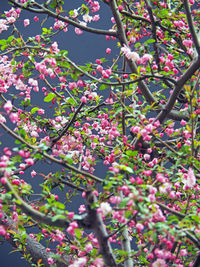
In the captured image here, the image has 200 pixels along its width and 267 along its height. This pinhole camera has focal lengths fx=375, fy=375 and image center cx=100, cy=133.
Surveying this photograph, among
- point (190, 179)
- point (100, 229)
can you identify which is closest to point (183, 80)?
point (190, 179)

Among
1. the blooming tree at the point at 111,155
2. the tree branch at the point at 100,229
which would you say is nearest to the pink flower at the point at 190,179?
the blooming tree at the point at 111,155

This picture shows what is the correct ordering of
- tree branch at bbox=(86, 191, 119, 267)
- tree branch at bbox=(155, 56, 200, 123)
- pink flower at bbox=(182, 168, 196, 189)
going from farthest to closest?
1. tree branch at bbox=(155, 56, 200, 123)
2. pink flower at bbox=(182, 168, 196, 189)
3. tree branch at bbox=(86, 191, 119, 267)

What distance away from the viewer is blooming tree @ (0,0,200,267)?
1434 mm

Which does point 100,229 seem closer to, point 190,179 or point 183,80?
point 190,179

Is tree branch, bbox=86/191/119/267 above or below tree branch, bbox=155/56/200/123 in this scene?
below

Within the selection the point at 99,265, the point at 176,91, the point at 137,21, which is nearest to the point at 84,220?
the point at 99,265

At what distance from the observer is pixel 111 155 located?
212cm

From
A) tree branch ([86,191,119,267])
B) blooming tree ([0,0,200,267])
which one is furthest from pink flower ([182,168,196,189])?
tree branch ([86,191,119,267])

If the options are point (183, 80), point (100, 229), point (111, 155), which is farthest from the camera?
point (111, 155)

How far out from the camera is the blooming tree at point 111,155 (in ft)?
4.70

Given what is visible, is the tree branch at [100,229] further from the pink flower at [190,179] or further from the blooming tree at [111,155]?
the pink flower at [190,179]

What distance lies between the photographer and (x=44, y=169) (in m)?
4.09

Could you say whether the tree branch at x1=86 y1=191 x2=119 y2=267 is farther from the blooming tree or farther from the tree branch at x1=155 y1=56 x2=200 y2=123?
the tree branch at x1=155 y1=56 x2=200 y2=123

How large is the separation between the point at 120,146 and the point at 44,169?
6.45 feet
